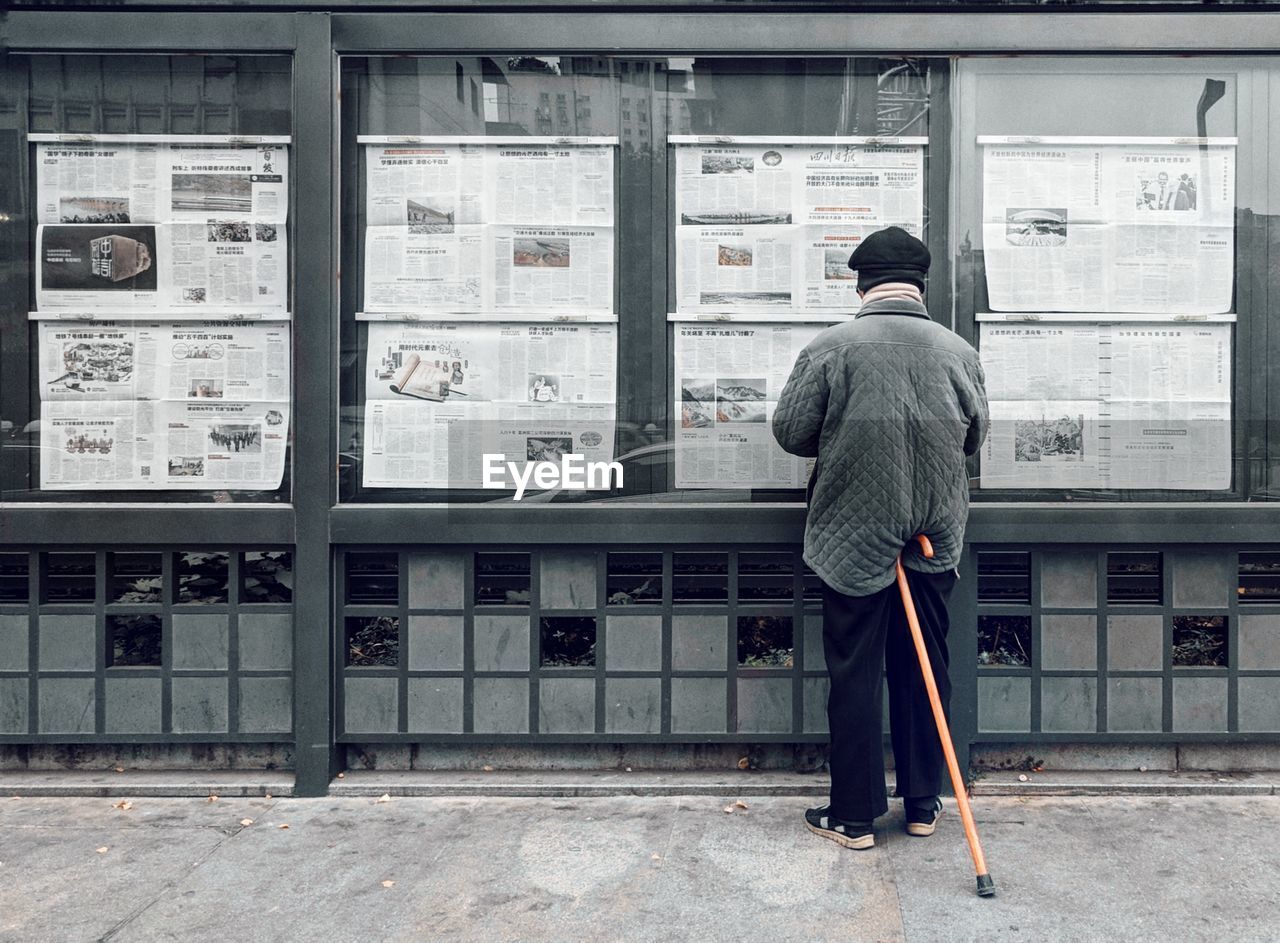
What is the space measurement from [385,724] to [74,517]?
166 centimetres

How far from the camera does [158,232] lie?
15.5 feet

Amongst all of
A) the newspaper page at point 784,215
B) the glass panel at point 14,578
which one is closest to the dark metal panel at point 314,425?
the glass panel at point 14,578

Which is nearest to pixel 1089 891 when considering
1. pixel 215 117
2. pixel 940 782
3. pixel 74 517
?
pixel 940 782

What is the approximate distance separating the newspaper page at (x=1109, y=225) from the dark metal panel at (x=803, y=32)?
426mm

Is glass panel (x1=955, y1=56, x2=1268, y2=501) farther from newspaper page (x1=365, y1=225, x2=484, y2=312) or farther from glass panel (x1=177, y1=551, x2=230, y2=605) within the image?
glass panel (x1=177, y1=551, x2=230, y2=605)

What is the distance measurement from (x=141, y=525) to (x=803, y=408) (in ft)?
9.69

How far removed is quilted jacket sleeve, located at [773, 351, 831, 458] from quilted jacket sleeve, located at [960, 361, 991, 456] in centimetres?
56

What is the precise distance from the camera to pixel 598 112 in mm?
4719

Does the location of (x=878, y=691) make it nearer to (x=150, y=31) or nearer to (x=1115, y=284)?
(x=1115, y=284)

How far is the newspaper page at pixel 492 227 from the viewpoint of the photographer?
473 cm

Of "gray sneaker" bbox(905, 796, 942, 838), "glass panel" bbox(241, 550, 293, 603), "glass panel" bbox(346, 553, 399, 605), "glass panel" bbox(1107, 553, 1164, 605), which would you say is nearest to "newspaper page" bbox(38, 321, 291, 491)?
"glass panel" bbox(241, 550, 293, 603)

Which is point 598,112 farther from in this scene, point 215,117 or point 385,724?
point 385,724

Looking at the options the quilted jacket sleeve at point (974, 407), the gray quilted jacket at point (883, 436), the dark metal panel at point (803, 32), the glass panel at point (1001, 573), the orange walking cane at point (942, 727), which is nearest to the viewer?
the orange walking cane at point (942, 727)

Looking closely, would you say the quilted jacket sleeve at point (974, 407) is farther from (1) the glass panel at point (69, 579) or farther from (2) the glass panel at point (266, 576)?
(1) the glass panel at point (69, 579)
